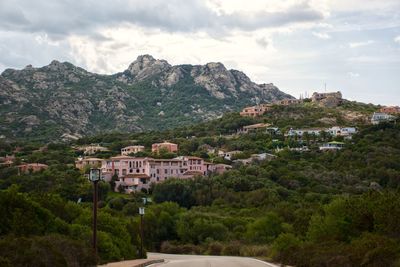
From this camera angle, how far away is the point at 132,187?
94.3 metres

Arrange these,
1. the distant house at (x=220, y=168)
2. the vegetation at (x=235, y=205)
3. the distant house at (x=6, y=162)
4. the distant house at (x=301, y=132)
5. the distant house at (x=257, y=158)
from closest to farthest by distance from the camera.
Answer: the vegetation at (x=235, y=205), the distant house at (x=6, y=162), the distant house at (x=220, y=168), the distant house at (x=257, y=158), the distant house at (x=301, y=132)

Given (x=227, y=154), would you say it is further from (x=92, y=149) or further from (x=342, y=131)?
(x=342, y=131)

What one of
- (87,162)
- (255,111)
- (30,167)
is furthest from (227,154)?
→ (255,111)

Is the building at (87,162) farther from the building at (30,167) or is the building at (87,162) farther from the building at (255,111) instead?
the building at (255,111)

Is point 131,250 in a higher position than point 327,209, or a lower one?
lower

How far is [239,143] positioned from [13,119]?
2733 inches

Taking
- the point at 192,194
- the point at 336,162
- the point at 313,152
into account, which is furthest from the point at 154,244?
the point at 313,152

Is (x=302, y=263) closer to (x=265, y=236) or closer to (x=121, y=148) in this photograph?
(x=265, y=236)

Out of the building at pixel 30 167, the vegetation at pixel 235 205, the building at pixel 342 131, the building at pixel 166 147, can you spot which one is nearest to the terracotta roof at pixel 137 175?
the vegetation at pixel 235 205

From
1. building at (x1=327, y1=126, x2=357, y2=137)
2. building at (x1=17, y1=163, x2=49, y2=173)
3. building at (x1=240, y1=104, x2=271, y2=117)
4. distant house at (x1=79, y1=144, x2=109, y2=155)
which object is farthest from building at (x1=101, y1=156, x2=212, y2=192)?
building at (x1=240, y1=104, x2=271, y2=117)

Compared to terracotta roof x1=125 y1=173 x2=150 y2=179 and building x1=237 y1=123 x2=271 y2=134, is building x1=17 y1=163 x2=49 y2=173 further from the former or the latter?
building x1=237 y1=123 x2=271 y2=134

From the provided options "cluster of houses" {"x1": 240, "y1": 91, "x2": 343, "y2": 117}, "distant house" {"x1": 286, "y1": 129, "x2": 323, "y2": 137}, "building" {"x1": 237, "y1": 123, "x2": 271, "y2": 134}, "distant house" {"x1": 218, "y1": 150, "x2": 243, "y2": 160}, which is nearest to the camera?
"distant house" {"x1": 218, "y1": 150, "x2": 243, "y2": 160}

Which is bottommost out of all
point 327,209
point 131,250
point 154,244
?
point 154,244

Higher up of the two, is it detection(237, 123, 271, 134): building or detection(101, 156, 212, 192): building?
detection(237, 123, 271, 134): building
